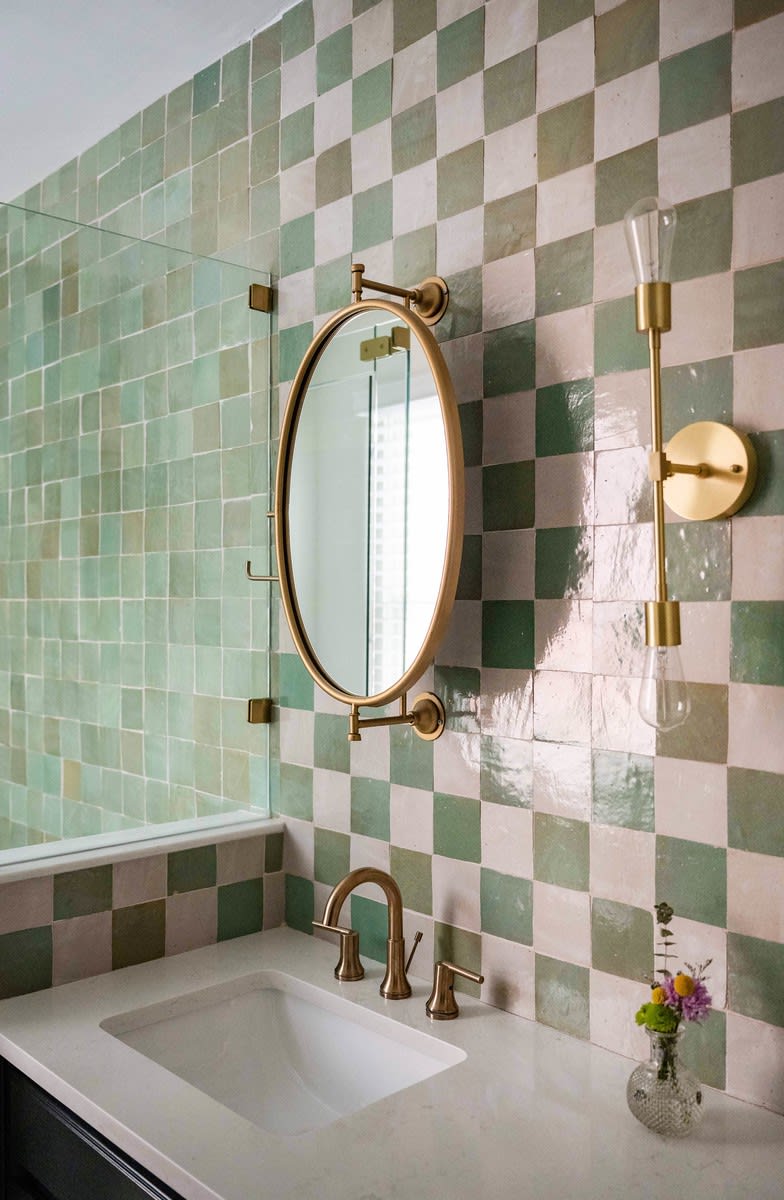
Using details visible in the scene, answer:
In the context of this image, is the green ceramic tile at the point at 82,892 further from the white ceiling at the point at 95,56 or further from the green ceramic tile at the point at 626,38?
the white ceiling at the point at 95,56

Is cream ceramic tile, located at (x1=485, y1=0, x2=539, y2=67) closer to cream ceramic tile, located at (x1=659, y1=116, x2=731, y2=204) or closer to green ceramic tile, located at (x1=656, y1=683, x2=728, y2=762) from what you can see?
cream ceramic tile, located at (x1=659, y1=116, x2=731, y2=204)

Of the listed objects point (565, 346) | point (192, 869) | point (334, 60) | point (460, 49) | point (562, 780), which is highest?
point (334, 60)

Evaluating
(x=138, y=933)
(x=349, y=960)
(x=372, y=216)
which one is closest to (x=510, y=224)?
(x=372, y=216)

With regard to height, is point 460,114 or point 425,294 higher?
point 460,114

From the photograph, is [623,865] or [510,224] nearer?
[623,865]

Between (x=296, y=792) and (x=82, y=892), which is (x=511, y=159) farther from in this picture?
(x=82, y=892)

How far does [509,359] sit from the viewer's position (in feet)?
4.61

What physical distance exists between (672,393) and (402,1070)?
938mm

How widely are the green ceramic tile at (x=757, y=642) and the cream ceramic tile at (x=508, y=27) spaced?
0.84 m

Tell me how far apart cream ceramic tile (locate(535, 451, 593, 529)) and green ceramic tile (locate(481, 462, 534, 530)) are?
2 cm

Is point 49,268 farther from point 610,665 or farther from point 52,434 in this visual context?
point 610,665

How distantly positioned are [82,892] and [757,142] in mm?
1354

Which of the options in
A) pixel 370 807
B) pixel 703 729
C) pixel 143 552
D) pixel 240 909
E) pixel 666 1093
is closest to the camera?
pixel 666 1093

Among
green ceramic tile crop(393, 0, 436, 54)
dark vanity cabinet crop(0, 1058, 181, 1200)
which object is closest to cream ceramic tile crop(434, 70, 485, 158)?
green ceramic tile crop(393, 0, 436, 54)
